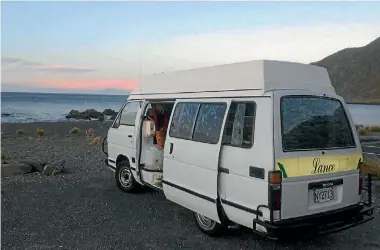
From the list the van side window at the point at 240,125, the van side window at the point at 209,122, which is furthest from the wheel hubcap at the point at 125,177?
the van side window at the point at 240,125

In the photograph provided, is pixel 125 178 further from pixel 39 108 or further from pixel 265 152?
pixel 39 108

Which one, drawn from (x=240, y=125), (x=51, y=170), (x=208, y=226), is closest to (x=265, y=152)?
(x=240, y=125)

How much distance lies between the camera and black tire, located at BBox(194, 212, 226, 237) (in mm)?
5719

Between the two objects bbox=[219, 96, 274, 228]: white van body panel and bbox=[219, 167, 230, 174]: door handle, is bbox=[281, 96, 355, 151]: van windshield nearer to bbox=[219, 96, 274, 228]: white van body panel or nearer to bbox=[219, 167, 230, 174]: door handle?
bbox=[219, 96, 274, 228]: white van body panel

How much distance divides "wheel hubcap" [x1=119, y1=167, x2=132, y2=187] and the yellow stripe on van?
4316 millimetres

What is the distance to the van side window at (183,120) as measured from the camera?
19.9 feet

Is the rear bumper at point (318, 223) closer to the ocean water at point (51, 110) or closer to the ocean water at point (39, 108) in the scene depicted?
the ocean water at point (51, 110)

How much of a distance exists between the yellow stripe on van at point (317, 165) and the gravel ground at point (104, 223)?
1.21 meters

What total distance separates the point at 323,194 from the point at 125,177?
4667 mm

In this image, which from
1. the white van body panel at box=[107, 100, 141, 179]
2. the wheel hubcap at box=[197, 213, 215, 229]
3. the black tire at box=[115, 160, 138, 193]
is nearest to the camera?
the wheel hubcap at box=[197, 213, 215, 229]

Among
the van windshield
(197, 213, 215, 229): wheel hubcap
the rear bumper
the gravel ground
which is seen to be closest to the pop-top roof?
the van windshield

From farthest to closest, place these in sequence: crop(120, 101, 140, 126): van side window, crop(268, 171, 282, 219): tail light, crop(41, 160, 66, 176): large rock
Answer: crop(41, 160, 66, 176): large rock, crop(120, 101, 140, 126): van side window, crop(268, 171, 282, 219): tail light

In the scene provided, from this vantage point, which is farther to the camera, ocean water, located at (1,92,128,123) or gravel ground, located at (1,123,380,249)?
ocean water, located at (1,92,128,123)

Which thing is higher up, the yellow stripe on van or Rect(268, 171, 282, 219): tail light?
the yellow stripe on van
